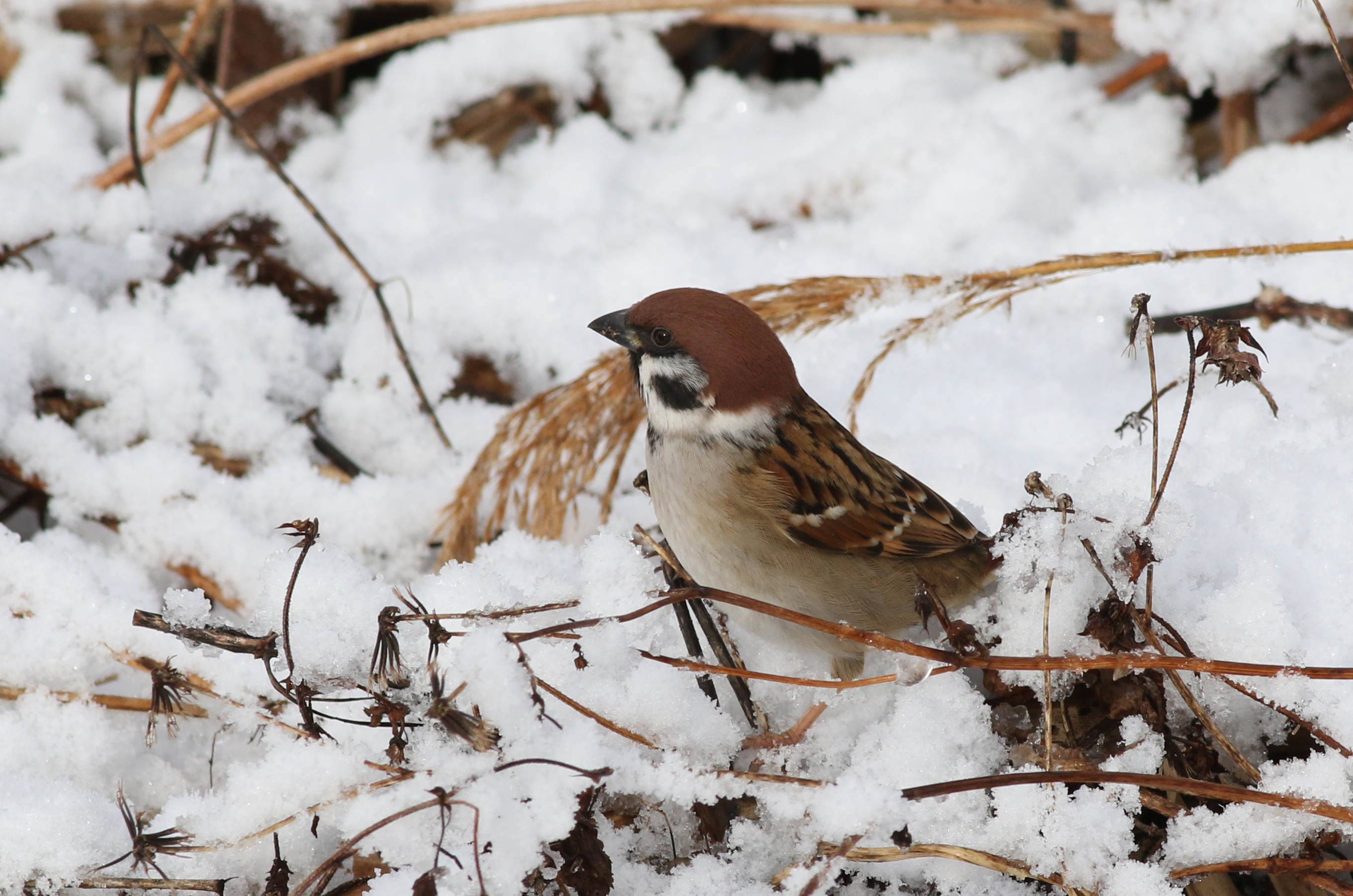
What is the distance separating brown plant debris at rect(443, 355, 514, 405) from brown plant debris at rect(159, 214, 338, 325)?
1.66 feet

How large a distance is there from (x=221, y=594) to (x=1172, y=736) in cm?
225

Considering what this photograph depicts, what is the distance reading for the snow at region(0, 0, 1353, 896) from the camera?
181cm

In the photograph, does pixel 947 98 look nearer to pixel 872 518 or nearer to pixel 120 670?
pixel 872 518

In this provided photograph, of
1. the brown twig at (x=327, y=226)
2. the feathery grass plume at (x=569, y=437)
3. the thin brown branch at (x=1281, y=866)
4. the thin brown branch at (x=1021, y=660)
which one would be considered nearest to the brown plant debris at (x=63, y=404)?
the brown twig at (x=327, y=226)

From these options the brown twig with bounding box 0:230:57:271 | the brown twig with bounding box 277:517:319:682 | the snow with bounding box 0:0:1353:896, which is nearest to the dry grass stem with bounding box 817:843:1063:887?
the snow with bounding box 0:0:1353:896

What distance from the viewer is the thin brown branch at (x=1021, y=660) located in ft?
5.68

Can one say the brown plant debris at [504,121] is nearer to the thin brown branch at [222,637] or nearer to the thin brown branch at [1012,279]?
the thin brown branch at [1012,279]

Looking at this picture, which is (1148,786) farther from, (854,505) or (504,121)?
(504,121)

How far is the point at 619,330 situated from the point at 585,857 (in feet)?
4.08

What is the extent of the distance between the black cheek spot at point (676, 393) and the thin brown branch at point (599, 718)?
787 millimetres

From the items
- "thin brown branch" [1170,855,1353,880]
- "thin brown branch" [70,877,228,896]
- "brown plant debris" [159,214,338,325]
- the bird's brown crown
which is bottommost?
"thin brown branch" [1170,855,1353,880]

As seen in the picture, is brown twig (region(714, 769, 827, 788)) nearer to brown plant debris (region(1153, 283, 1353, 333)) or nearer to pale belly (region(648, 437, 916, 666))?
pale belly (region(648, 437, 916, 666))

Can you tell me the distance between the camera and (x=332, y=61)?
12.3 ft

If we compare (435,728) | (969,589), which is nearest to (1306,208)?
(969,589)
